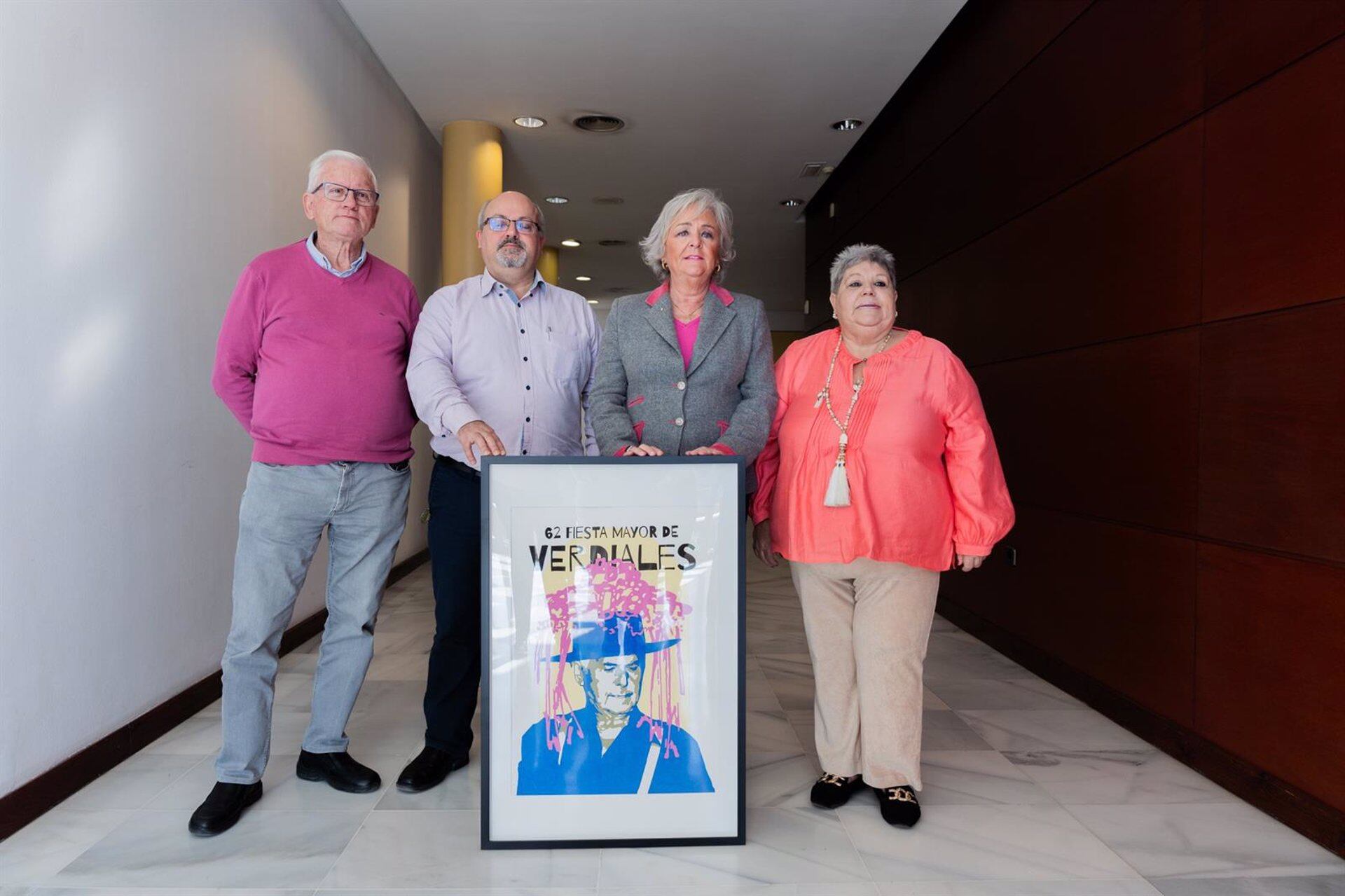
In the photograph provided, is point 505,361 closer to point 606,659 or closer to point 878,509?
point 606,659

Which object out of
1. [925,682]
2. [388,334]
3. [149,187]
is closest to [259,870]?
[388,334]

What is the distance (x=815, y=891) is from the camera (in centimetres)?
208

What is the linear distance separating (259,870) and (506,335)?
5.01 feet

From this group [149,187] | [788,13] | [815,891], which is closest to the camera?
[815,891]

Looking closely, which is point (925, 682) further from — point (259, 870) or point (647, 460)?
point (259, 870)

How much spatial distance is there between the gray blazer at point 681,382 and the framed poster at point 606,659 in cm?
20

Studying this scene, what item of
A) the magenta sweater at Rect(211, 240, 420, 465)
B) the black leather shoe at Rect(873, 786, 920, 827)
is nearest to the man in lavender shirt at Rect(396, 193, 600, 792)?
the magenta sweater at Rect(211, 240, 420, 465)

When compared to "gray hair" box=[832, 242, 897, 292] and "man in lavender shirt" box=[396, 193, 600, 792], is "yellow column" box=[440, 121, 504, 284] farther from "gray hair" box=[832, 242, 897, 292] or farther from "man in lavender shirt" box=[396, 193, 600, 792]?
"gray hair" box=[832, 242, 897, 292]

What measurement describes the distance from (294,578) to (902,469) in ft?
5.66

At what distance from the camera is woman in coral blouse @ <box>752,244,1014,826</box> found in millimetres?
2412

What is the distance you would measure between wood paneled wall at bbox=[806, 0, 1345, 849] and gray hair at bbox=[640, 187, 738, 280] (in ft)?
5.07

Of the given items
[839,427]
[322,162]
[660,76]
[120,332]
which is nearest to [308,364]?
[322,162]

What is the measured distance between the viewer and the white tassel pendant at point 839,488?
2.39 metres

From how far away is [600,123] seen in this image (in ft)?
21.4
